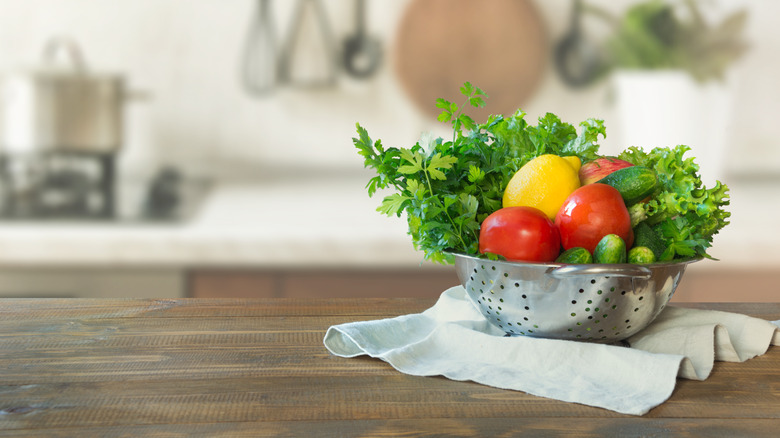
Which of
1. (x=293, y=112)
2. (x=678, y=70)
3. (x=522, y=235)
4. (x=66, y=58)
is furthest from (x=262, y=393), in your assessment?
(x=678, y=70)

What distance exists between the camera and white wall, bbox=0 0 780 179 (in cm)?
206

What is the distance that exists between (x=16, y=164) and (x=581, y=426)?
188 centimetres

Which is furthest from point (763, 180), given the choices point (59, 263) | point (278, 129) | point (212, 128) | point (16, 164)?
point (16, 164)

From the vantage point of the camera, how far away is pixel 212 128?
2.10 m

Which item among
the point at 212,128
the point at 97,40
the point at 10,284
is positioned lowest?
the point at 10,284

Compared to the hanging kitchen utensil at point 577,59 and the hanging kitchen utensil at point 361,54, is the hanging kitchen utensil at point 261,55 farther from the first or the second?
the hanging kitchen utensil at point 577,59

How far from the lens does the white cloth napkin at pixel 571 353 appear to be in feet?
2.23

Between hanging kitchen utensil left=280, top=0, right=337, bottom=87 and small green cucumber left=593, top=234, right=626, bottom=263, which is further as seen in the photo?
hanging kitchen utensil left=280, top=0, right=337, bottom=87

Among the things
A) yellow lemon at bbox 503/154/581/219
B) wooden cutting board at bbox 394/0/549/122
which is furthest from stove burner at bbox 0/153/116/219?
yellow lemon at bbox 503/154/581/219

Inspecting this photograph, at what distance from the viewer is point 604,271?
69cm

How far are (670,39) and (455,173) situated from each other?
1570mm

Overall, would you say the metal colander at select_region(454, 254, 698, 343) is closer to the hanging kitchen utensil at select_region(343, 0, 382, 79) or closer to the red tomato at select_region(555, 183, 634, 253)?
the red tomato at select_region(555, 183, 634, 253)

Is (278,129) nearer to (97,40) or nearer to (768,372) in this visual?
(97,40)

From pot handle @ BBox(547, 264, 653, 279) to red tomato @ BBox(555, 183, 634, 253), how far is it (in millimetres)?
43
